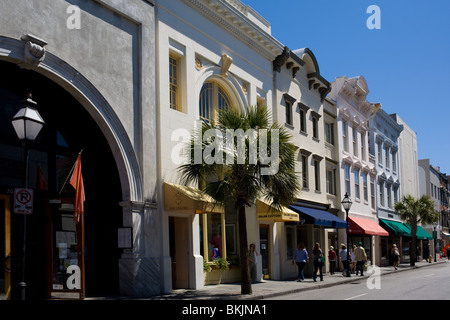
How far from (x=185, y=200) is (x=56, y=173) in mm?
4198

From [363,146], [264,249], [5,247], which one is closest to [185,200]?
[5,247]

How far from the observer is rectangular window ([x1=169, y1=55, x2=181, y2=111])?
19.3 metres

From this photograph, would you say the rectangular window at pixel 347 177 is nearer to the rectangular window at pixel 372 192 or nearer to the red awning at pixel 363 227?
the red awning at pixel 363 227

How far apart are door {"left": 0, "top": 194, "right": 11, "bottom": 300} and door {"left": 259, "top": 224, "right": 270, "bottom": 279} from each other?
1315 cm

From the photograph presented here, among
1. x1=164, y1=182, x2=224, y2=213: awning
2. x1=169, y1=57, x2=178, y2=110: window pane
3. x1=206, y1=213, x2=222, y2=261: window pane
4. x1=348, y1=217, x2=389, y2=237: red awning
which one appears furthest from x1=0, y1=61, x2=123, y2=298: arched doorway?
x1=348, y1=217, x2=389, y2=237: red awning

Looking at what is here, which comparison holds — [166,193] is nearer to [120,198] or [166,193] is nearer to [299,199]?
[120,198]

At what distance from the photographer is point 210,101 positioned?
21.7 metres

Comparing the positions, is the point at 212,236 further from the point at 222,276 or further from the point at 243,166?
the point at 243,166

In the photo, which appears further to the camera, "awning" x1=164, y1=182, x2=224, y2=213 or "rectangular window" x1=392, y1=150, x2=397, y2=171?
"rectangular window" x1=392, y1=150, x2=397, y2=171

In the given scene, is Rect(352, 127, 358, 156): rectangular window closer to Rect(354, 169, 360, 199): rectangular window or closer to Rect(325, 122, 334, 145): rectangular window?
Rect(354, 169, 360, 199): rectangular window

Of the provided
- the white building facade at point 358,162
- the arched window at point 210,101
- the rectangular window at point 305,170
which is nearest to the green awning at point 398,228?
the white building facade at point 358,162

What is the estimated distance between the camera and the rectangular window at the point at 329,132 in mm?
33691

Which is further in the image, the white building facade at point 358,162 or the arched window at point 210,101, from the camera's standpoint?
the white building facade at point 358,162

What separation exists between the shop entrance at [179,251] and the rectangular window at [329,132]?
16.8 metres
